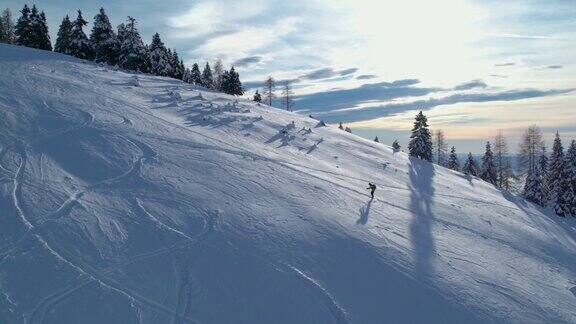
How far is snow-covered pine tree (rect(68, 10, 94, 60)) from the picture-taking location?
5000 centimetres

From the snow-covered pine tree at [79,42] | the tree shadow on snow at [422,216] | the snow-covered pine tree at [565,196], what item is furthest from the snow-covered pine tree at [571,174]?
the snow-covered pine tree at [79,42]

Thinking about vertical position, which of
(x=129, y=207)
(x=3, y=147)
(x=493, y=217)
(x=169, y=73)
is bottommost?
(x=493, y=217)

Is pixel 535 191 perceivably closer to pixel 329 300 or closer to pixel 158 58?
pixel 329 300

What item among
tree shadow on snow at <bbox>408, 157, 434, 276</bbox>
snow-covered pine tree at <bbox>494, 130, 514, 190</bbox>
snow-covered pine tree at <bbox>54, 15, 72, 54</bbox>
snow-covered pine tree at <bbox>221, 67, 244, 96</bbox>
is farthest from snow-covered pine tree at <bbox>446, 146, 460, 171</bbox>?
snow-covered pine tree at <bbox>54, 15, 72, 54</bbox>

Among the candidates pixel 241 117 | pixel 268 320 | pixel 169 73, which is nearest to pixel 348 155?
pixel 241 117

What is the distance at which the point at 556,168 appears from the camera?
4281 centimetres

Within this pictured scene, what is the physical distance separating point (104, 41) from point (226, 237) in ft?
149

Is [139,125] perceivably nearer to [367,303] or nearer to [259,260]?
[259,260]

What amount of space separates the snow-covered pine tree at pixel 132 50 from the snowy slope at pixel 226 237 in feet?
86.6

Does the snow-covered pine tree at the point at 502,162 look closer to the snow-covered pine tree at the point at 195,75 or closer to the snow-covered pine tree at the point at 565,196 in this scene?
the snow-covered pine tree at the point at 565,196

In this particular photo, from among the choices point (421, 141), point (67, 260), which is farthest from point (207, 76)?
point (67, 260)

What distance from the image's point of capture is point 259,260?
1013 cm

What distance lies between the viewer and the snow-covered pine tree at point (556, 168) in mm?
39344

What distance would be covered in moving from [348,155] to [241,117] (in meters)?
6.78
